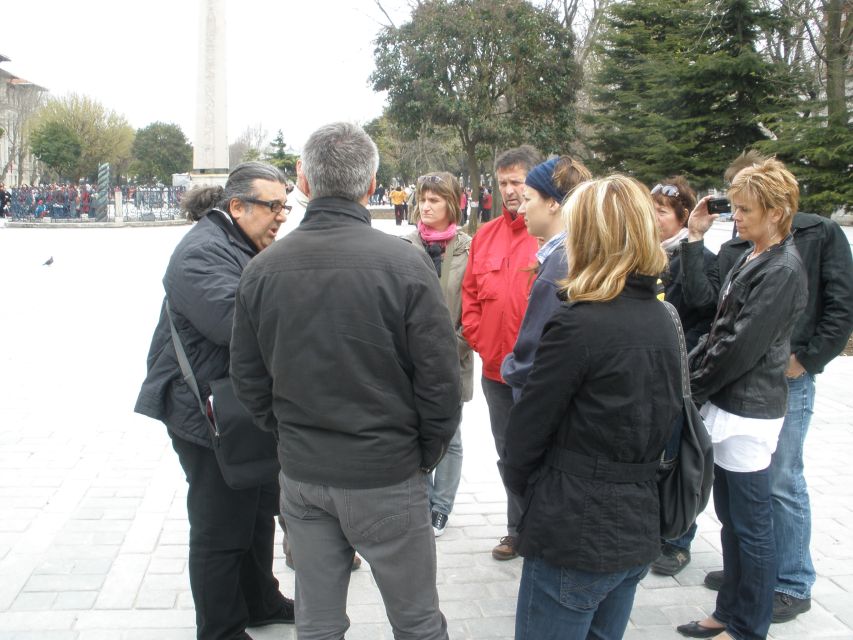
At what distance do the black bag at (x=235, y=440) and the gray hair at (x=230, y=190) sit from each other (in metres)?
0.69

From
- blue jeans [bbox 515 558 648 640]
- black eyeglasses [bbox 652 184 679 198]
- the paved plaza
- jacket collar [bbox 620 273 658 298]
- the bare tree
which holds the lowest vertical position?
the paved plaza

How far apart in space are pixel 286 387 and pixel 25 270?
49.2 feet

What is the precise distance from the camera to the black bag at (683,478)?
7.68 feet

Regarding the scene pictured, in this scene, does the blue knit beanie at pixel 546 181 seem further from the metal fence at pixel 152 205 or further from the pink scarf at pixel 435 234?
the metal fence at pixel 152 205

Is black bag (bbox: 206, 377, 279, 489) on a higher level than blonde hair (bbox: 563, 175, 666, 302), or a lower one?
lower

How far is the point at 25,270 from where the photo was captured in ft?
50.1

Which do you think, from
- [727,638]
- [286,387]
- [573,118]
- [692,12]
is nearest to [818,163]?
[692,12]

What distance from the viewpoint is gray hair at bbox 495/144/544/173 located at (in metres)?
3.82

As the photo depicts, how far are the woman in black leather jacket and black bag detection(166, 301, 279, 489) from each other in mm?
1618

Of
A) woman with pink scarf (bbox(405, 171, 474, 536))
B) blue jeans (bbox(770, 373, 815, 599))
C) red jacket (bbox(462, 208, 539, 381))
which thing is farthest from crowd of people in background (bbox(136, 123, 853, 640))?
woman with pink scarf (bbox(405, 171, 474, 536))

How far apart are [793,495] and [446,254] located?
6.60 feet

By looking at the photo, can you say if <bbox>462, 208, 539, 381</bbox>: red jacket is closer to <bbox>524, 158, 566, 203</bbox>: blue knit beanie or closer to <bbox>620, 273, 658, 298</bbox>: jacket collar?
<bbox>524, 158, 566, 203</bbox>: blue knit beanie

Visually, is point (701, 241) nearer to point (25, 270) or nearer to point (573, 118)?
point (25, 270)

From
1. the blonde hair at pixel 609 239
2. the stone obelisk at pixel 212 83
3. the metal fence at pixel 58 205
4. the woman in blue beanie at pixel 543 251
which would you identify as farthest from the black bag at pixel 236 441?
the metal fence at pixel 58 205
